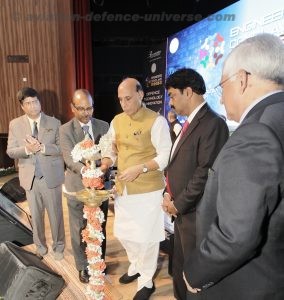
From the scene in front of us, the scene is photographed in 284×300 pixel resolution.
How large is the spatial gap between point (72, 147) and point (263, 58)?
171 cm

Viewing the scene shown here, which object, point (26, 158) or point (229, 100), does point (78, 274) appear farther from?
point (229, 100)

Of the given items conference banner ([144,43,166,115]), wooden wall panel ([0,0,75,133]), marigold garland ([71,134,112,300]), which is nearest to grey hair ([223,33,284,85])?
marigold garland ([71,134,112,300])

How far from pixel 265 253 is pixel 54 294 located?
1.71 meters

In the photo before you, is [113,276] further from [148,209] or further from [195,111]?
[195,111]

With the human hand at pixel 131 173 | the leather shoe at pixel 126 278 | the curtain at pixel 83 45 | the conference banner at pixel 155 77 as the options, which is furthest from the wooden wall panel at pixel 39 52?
the human hand at pixel 131 173

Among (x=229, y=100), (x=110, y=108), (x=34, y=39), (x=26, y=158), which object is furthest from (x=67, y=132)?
(x=110, y=108)

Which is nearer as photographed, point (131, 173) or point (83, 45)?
point (131, 173)

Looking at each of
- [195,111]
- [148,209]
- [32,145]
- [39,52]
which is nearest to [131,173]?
[148,209]

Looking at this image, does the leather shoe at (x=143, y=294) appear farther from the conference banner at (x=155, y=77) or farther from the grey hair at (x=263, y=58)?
the conference banner at (x=155, y=77)

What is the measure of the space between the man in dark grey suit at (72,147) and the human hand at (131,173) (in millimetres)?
454

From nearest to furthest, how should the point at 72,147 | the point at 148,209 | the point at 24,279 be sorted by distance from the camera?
1. the point at 24,279
2. the point at 148,209
3. the point at 72,147

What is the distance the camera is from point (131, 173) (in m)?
1.89

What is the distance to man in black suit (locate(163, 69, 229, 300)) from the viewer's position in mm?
1547

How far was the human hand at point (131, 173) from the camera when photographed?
1.89 meters
